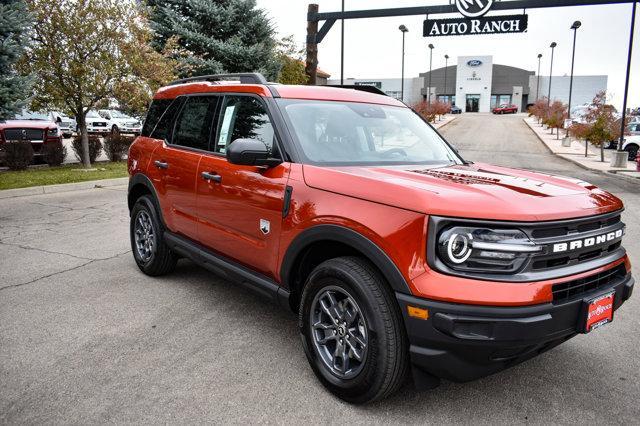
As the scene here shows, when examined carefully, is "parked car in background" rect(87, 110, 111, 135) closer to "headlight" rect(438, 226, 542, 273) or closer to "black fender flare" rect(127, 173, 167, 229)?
"black fender flare" rect(127, 173, 167, 229)

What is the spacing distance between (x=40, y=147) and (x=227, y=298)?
13195 mm

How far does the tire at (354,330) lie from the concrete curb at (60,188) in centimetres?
959

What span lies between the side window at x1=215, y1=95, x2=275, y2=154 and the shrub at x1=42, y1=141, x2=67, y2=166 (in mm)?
13002

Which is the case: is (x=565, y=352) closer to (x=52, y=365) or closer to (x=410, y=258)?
(x=410, y=258)

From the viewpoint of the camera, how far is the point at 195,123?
14.7ft

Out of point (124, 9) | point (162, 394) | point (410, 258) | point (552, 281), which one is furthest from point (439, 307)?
point (124, 9)

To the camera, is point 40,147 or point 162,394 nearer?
point 162,394

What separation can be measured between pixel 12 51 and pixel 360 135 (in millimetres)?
8914

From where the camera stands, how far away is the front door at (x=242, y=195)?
11.1 feet

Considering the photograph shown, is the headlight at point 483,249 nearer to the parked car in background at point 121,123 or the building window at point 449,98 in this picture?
the parked car in background at point 121,123

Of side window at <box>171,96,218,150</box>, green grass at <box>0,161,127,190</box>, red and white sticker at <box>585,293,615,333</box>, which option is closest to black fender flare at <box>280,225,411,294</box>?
red and white sticker at <box>585,293,615,333</box>

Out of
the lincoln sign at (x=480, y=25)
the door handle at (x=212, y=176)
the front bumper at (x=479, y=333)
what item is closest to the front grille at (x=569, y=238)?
the front bumper at (x=479, y=333)

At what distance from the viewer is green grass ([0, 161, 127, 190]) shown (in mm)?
11495

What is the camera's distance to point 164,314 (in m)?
4.22
